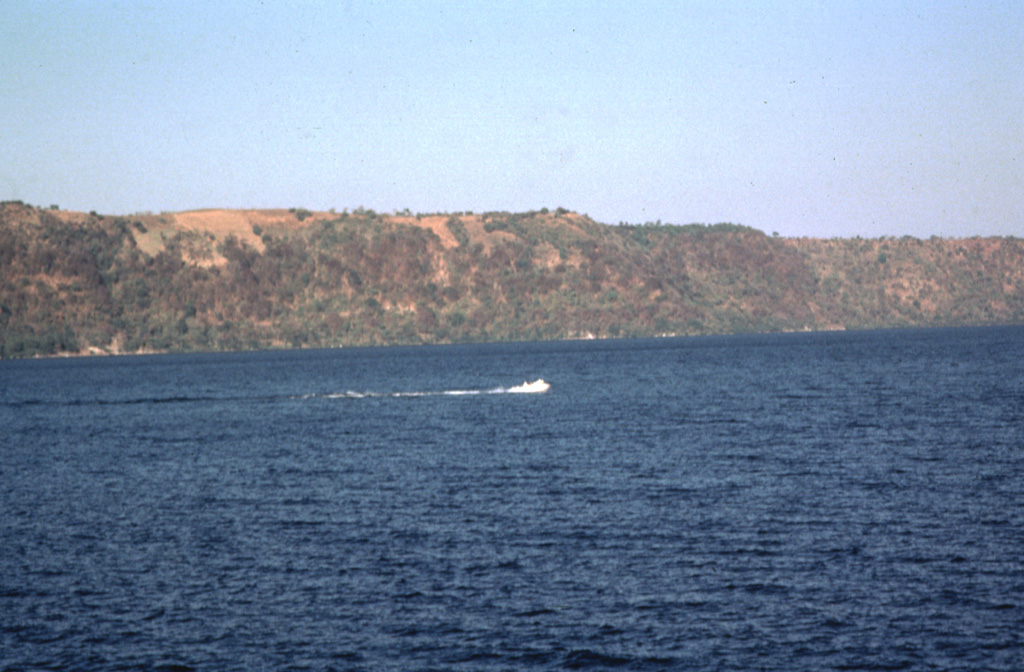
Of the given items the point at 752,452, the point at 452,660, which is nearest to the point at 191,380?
the point at 752,452

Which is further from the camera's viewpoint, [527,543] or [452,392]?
[452,392]

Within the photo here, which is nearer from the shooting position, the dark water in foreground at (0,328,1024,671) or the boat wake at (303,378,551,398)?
the dark water in foreground at (0,328,1024,671)

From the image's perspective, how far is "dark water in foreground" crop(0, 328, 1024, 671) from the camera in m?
25.4

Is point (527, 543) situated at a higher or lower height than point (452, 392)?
higher

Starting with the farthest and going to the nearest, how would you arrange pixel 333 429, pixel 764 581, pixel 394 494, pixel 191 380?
pixel 191 380 < pixel 333 429 < pixel 394 494 < pixel 764 581

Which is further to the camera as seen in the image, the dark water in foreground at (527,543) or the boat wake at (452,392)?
the boat wake at (452,392)

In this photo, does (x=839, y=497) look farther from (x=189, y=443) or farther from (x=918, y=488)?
(x=189, y=443)

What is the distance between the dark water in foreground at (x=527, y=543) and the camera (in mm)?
25375

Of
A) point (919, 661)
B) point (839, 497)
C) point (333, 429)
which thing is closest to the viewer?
point (919, 661)

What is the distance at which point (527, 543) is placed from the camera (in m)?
34.9

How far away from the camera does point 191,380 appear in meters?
144

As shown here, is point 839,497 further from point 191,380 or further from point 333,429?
point 191,380

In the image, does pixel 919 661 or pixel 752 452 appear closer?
pixel 919 661

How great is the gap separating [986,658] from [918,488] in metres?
20.6
